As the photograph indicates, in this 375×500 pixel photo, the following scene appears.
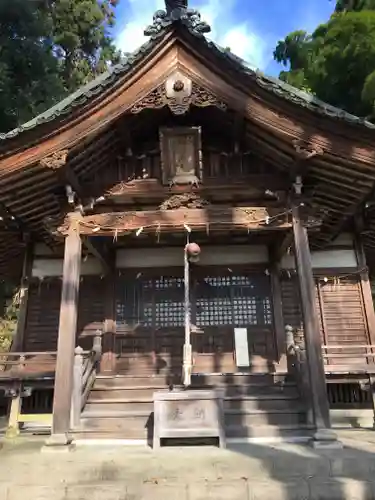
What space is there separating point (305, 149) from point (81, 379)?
5.92 m

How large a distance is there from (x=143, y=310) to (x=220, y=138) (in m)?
4.66

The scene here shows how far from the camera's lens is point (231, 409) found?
7801mm

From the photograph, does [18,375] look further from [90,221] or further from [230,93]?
[230,93]

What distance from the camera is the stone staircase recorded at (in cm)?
738

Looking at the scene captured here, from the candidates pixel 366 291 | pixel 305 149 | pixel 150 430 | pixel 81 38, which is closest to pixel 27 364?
pixel 150 430

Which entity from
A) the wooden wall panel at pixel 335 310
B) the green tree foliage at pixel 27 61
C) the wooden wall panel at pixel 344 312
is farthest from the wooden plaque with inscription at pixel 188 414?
the green tree foliage at pixel 27 61

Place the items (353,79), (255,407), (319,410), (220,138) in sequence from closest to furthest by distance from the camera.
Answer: (319,410)
(255,407)
(220,138)
(353,79)

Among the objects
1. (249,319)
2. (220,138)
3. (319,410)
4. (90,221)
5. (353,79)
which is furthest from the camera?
(353,79)

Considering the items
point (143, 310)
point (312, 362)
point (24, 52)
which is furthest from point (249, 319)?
point (24, 52)

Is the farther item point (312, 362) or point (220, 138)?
point (220, 138)

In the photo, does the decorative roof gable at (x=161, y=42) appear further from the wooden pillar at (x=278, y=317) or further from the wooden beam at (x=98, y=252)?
the wooden pillar at (x=278, y=317)

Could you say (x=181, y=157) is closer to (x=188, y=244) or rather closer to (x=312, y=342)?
(x=188, y=244)

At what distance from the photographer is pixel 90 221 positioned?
8.46 meters

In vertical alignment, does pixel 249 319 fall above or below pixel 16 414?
above
